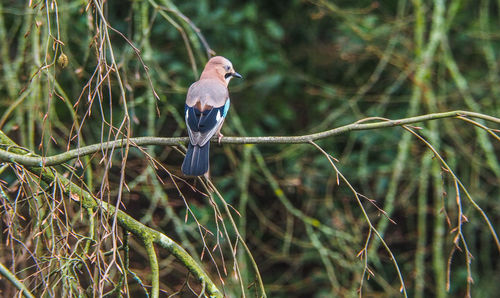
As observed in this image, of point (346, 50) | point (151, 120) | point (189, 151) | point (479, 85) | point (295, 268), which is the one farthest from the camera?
point (295, 268)

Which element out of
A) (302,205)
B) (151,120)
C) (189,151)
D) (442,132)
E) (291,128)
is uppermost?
(189,151)

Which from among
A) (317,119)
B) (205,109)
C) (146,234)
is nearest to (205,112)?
(205,109)

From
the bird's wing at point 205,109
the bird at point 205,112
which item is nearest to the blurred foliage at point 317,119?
the bird at point 205,112

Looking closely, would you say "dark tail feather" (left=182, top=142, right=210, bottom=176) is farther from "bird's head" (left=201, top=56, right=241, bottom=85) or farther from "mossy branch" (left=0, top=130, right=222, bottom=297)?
"bird's head" (left=201, top=56, right=241, bottom=85)

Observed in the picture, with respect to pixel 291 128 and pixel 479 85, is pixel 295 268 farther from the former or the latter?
pixel 479 85

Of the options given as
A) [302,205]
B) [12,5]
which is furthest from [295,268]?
[12,5]

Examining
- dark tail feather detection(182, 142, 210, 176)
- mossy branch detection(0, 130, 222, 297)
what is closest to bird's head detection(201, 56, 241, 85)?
dark tail feather detection(182, 142, 210, 176)

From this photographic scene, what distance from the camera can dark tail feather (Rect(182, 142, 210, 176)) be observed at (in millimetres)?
2973

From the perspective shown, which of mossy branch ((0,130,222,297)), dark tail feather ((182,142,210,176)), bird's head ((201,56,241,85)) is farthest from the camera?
bird's head ((201,56,241,85))

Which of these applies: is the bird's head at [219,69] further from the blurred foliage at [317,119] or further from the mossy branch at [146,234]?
the mossy branch at [146,234]

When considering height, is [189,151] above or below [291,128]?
above

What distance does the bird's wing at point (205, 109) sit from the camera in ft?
11.4

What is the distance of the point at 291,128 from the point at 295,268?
4.66 feet

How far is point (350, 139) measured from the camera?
19.1 feet
